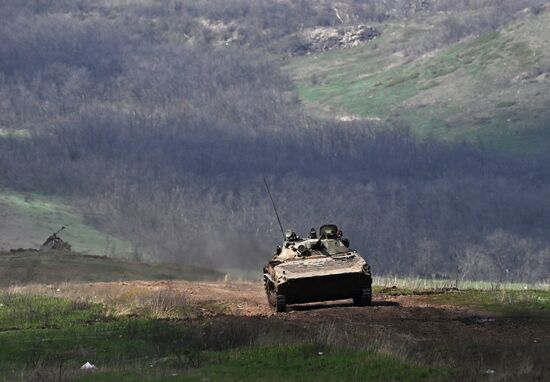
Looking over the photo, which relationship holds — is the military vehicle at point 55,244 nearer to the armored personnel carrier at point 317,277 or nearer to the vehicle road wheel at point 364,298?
the armored personnel carrier at point 317,277

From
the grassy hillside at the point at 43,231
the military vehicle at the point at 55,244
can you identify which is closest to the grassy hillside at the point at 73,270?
the military vehicle at the point at 55,244

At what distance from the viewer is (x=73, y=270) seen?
228 feet

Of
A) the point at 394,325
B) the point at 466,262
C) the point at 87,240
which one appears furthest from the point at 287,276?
the point at 466,262

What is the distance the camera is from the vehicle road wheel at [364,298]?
42562mm

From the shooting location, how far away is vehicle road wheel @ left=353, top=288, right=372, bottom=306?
42.6 meters

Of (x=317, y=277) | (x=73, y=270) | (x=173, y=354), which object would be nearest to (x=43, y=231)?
(x=73, y=270)

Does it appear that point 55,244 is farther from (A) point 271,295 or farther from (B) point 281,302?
(B) point 281,302

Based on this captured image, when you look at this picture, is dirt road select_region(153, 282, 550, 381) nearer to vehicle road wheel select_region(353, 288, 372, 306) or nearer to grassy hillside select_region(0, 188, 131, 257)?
vehicle road wheel select_region(353, 288, 372, 306)

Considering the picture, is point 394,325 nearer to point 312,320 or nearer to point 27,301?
point 312,320

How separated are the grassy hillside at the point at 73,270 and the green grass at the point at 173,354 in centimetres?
2693

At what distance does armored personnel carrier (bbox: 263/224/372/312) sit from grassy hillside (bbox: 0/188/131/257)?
10658 cm

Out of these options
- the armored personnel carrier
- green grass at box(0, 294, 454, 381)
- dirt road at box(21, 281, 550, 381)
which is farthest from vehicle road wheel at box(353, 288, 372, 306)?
green grass at box(0, 294, 454, 381)

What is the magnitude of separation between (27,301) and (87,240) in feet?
441

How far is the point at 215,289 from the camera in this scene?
5353 centimetres
